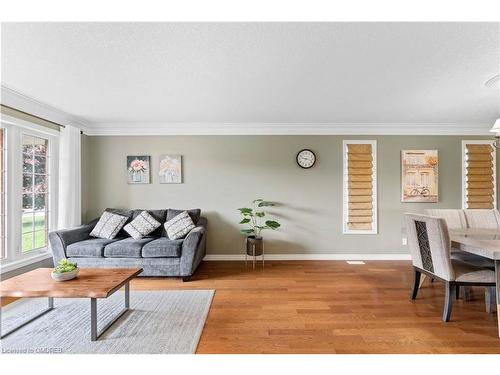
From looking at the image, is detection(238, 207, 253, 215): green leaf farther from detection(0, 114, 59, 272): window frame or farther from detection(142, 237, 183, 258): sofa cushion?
detection(0, 114, 59, 272): window frame

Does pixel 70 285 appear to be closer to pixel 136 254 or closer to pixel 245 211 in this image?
pixel 136 254

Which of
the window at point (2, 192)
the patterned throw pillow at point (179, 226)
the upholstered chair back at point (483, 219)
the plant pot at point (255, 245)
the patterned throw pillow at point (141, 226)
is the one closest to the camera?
the window at point (2, 192)

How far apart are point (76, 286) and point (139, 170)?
272 cm

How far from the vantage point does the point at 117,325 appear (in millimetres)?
2387

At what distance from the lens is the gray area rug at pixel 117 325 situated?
81.0 inches

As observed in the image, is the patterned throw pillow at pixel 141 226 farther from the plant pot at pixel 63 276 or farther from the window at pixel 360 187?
the window at pixel 360 187

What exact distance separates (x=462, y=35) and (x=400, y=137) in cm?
295

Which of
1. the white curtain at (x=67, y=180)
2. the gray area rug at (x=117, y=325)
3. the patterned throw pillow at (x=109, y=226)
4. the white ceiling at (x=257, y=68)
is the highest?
the white ceiling at (x=257, y=68)

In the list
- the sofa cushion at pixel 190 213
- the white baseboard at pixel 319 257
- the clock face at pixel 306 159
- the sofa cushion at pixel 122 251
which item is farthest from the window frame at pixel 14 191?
the clock face at pixel 306 159

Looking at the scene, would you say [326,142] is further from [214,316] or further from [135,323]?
[135,323]

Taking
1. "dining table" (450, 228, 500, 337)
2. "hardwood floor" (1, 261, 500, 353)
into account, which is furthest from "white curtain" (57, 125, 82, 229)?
"dining table" (450, 228, 500, 337)

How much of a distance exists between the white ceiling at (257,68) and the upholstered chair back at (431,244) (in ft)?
4.82

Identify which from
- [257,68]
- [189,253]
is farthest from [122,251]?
[257,68]

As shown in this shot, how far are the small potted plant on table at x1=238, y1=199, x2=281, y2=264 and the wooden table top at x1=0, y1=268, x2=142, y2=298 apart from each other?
1944mm
